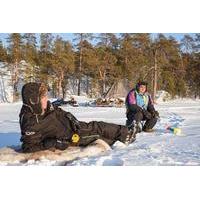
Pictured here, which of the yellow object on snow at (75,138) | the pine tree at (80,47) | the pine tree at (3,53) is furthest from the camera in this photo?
the pine tree at (3,53)

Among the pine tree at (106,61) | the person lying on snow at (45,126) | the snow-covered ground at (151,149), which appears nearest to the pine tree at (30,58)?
the snow-covered ground at (151,149)

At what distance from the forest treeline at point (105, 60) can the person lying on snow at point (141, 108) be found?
6.89 ft

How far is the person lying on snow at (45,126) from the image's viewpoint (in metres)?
5.79

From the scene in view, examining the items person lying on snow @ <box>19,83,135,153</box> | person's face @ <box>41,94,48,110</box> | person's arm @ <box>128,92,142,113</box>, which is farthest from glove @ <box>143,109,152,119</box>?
person's face @ <box>41,94,48,110</box>

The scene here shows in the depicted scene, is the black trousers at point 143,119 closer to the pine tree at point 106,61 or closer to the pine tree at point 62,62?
the pine tree at point 106,61

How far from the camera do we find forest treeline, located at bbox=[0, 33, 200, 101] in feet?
34.5

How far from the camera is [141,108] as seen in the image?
327 inches

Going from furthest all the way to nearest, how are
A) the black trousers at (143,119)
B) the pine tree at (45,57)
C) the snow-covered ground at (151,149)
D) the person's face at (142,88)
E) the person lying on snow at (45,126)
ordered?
the pine tree at (45,57), the person's face at (142,88), the black trousers at (143,119), the person lying on snow at (45,126), the snow-covered ground at (151,149)

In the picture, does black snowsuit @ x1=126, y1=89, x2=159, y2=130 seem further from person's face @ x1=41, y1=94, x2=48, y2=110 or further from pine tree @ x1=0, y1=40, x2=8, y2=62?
pine tree @ x1=0, y1=40, x2=8, y2=62

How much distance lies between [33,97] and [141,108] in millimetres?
2938

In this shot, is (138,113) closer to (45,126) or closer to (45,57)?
(45,126)

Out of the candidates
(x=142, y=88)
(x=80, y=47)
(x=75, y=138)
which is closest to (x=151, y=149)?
(x=75, y=138)
